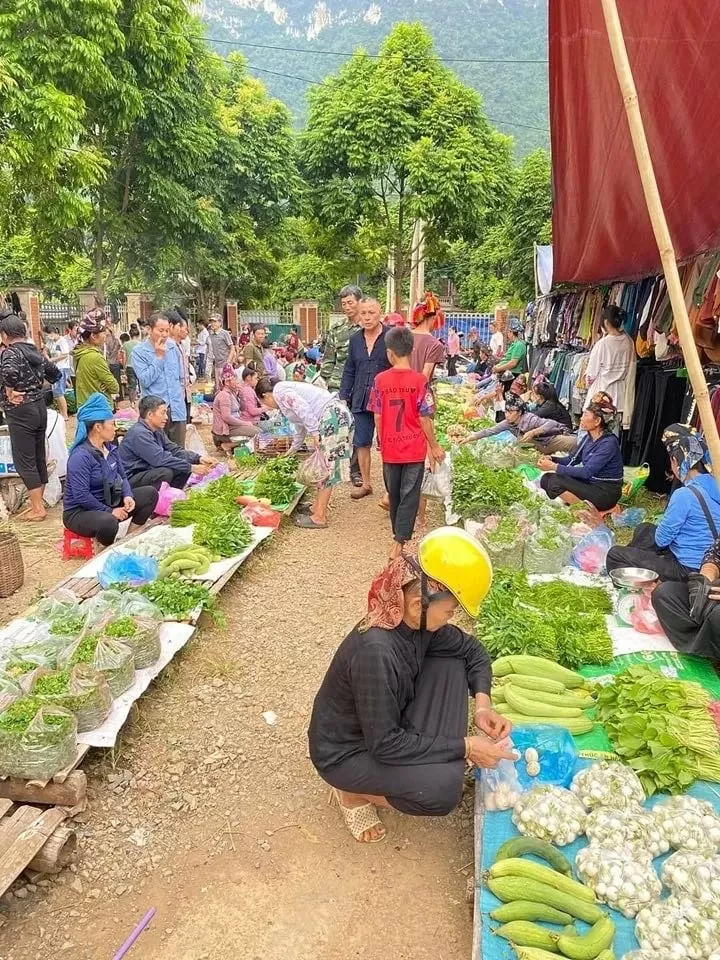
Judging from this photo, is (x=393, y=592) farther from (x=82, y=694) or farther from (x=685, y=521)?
(x=685, y=521)

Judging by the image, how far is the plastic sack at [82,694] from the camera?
3084 mm

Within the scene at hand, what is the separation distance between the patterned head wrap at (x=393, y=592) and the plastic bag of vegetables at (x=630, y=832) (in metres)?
1.05

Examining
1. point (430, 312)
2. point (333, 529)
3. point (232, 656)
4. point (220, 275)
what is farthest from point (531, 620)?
point (220, 275)

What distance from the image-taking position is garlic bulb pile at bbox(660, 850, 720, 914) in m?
2.26

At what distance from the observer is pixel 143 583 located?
454 cm

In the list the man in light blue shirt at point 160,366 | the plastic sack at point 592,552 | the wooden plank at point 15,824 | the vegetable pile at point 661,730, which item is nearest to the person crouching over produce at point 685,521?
the plastic sack at point 592,552

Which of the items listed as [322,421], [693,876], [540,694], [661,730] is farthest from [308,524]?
[693,876]

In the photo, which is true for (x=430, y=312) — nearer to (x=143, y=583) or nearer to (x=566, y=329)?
(x=143, y=583)

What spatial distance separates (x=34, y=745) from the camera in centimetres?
280

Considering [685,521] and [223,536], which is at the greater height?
[685,521]

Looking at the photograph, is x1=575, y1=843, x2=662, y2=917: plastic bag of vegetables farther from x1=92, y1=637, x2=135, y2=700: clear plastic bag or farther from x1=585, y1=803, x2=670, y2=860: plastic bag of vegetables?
x1=92, y1=637, x2=135, y2=700: clear plastic bag

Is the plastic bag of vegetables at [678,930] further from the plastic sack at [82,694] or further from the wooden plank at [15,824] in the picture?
the plastic sack at [82,694]

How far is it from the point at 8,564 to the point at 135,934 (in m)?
3.38

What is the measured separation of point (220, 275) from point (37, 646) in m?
22.8
